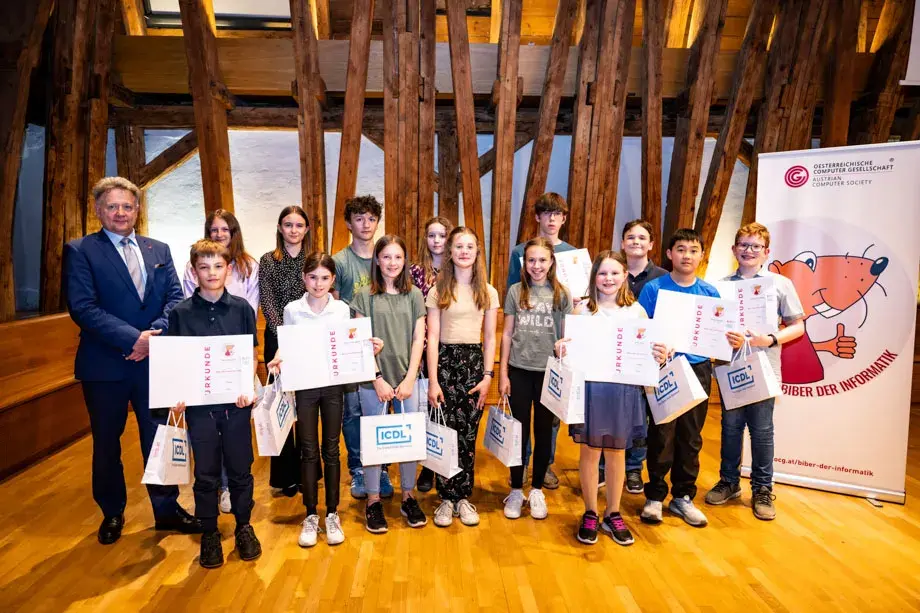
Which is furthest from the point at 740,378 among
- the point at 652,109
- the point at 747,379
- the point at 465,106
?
the point at 465,106

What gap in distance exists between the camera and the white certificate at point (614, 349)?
216 cm

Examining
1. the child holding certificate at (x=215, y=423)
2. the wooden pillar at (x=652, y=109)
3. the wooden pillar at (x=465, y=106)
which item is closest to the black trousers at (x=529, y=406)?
the child holding certificate at (x=215, y=423)

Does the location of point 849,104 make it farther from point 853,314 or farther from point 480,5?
point 480,5

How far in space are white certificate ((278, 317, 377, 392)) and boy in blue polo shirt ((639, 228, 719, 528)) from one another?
1296 mm

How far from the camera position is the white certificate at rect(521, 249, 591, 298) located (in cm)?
275

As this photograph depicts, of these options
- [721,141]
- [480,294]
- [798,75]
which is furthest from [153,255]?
[798,75]

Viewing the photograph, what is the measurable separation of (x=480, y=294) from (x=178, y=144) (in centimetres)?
400

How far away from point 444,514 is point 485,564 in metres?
0.37

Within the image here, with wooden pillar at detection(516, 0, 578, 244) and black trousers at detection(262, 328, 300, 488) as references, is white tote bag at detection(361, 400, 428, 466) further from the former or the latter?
wooden pillar at detection(516, 0, 578, 244)

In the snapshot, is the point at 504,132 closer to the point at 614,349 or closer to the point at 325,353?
the point at 614,349

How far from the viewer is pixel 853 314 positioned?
2809 mm

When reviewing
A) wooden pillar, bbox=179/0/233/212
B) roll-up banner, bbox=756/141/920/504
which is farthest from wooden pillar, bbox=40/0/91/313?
roll-up banner, bbox=756/141/920/504

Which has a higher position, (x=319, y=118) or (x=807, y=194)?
(x=319, y=118)

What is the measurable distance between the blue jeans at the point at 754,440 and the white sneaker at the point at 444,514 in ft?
4.69
